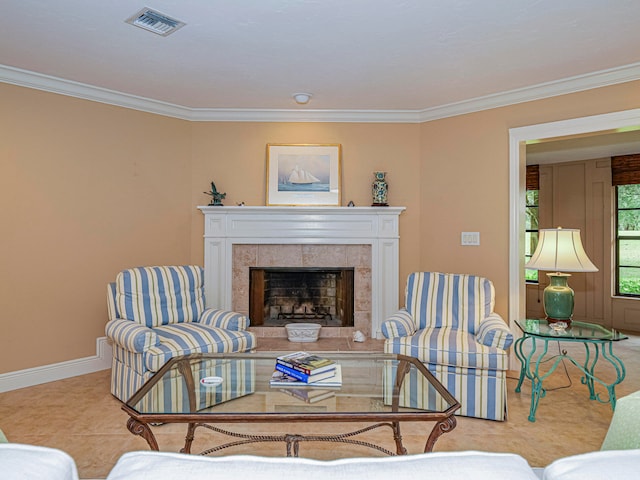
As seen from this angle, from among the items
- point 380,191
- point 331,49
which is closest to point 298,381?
point 331,49

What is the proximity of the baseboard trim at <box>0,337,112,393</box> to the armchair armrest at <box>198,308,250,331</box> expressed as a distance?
40.0 inches

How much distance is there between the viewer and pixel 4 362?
3.38 meters

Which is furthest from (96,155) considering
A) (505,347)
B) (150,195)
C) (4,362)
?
(505,347)

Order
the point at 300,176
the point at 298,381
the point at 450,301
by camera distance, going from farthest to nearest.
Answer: the point at 300,176, the point at 450,301, the point at 298,381

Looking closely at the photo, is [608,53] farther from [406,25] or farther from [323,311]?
[323,311]

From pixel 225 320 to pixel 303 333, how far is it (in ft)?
4.50

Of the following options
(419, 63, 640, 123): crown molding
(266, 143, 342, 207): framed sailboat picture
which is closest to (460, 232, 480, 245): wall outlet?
(419, 63, 640, 123): crown molding

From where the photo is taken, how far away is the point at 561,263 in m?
3.09

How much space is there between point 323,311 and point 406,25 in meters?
3.08

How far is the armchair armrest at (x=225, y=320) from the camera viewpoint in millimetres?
3283

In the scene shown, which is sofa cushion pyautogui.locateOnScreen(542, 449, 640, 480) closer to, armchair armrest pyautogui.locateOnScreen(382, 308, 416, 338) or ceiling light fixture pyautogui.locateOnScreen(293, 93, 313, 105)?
armchair armrest pyautogui.locateOnScreen(382, 308, 416, 338)

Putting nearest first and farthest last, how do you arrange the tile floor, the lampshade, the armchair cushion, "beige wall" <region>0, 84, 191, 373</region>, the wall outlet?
the tile floor
the lampshade
the armchair cushion
"beige wall" <region>0, 84, 191, 373</region>
the wall outlet

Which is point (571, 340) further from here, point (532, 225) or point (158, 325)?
point (532, 225)

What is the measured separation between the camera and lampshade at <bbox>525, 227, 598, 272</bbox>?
3070 mm
